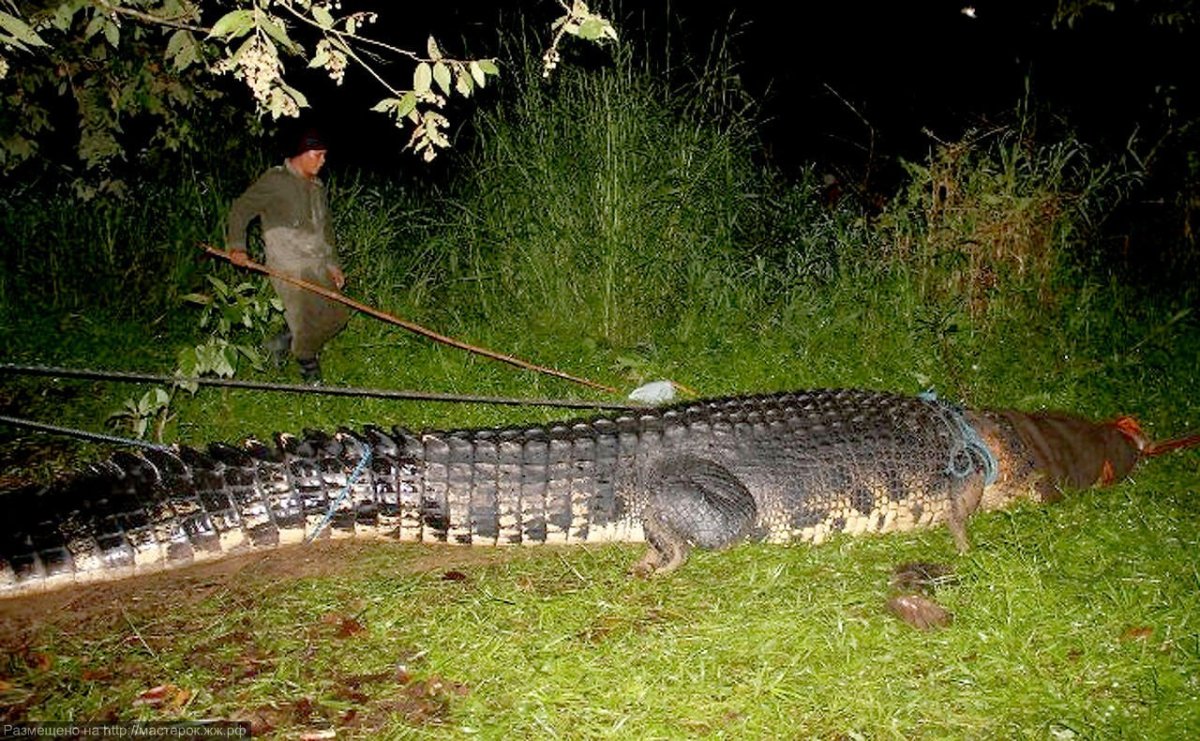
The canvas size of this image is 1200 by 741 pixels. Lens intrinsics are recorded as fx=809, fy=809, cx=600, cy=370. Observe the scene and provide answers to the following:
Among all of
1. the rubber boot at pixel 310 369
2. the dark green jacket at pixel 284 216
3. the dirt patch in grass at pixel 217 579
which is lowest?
the dirt patch in grass at pixel 217 579

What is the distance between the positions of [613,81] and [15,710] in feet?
18.4

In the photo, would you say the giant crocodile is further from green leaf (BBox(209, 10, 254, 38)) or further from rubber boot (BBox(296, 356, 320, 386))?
rubber boot (BBox(296, 356, 320, 386))

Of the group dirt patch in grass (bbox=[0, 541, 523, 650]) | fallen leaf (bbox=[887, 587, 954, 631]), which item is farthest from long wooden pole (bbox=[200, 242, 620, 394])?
fallen leaf (bbox=[887, 587, 954, 631])

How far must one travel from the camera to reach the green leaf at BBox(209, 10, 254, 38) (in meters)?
2.01

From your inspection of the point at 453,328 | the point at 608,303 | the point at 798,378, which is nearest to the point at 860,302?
the point at 798,378

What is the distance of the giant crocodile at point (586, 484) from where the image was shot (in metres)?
3.23

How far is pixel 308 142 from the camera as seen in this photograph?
5680mm

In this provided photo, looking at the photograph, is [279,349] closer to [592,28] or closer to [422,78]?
[422,78]

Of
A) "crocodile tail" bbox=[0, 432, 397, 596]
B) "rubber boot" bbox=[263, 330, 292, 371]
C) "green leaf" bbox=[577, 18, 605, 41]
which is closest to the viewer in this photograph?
"green leaf" bbox=[577, 18, 605, 41]

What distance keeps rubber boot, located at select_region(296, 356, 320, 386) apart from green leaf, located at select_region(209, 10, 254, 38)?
13.5 feet

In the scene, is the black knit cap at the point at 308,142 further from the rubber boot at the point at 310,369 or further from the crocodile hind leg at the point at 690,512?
the crocodile hind leg at the point at 690,512

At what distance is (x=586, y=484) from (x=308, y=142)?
11.3ft

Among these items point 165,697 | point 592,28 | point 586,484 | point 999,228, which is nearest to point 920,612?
point 586,484

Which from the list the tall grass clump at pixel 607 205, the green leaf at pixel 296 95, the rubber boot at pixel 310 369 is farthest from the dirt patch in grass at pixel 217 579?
the tall grass clump at pixel 607 205
